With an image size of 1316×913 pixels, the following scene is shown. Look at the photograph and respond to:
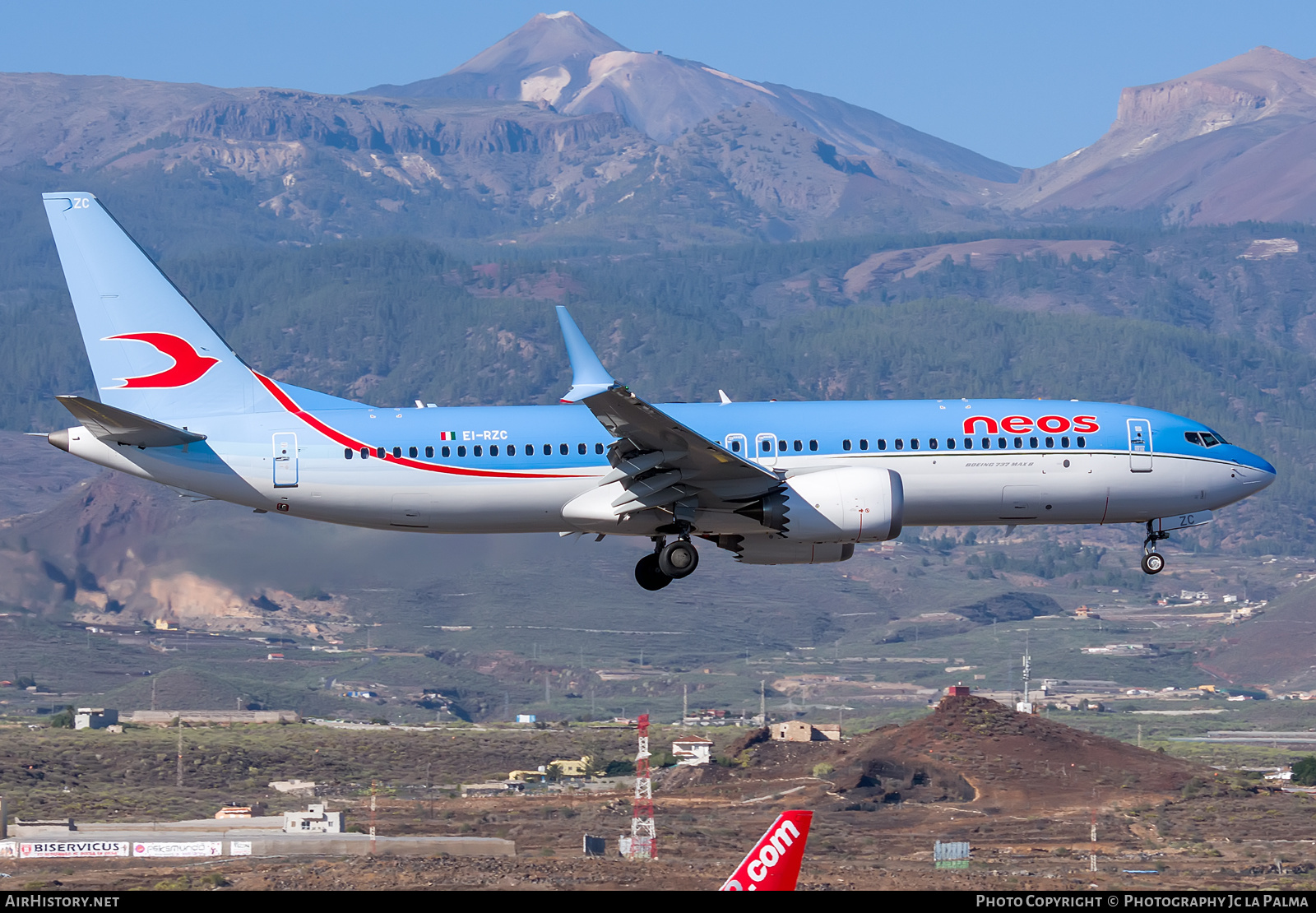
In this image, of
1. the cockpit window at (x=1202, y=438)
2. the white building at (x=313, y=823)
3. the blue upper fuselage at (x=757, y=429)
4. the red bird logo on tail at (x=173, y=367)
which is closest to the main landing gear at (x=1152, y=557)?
the cockpit window at (x=1202, y=438)

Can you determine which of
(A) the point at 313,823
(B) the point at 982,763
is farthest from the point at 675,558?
(B) the point at 982,763

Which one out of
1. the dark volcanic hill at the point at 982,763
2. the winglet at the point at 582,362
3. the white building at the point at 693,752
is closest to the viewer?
the winglet at the point at 582,362

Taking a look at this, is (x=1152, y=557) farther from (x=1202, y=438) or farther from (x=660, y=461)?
(x=660, y=461)

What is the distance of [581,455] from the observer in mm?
52969

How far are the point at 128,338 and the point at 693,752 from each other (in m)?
109

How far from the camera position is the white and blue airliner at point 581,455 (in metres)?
52.2

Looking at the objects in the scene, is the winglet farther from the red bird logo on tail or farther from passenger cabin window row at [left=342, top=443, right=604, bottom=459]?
the red bird logo on tail

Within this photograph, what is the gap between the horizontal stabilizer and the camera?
50625mm

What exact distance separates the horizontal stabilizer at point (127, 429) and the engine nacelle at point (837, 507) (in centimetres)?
1699

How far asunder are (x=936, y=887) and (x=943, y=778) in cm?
4580

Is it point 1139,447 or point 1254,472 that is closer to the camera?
point 1139,447

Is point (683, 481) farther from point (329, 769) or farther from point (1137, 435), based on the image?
point (329, 769)

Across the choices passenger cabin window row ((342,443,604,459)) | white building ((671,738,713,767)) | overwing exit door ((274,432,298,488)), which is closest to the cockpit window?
passenger cabin window row ((342,443,604,459))

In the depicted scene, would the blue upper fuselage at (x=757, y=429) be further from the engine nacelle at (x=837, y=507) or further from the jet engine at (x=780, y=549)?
the jet engine at (x=780, y=549)
